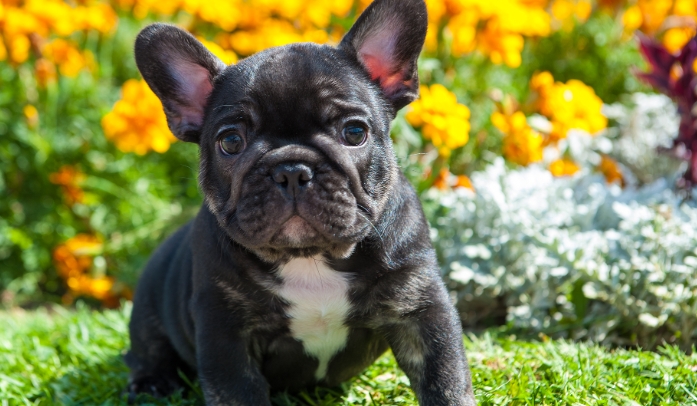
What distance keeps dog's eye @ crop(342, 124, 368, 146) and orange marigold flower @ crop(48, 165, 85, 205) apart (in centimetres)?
410

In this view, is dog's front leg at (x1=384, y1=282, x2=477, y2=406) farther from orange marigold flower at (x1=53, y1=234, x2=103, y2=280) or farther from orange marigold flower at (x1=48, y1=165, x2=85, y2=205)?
orange marigold flower at (x1=48, y1=165, x2=85, y2=205)

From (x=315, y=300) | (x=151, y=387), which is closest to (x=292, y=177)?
(x=315, y=300)

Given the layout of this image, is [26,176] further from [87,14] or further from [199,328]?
[199,328]

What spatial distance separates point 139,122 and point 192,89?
2401 millimetres

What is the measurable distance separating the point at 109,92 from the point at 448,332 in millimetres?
4857

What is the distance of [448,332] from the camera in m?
3.20

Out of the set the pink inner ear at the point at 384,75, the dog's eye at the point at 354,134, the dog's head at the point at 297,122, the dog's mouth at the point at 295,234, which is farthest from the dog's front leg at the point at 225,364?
the pink inner ear at the point at 384,75

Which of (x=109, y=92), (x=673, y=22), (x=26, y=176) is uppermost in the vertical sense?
(x=673, y=22)

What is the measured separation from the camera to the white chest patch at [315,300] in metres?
3.23

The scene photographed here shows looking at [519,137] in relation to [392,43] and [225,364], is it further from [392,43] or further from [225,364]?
[225,364]

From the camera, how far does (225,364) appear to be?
312cm

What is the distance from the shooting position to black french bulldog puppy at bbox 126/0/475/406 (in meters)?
2.95

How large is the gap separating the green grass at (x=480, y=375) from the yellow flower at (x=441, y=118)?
4.91 feet

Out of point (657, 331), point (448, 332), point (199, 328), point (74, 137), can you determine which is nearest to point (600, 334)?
point (657, 331)
